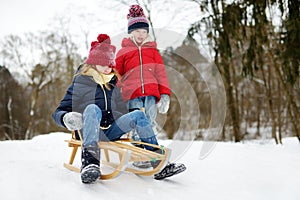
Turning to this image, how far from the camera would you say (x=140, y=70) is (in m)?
2.55

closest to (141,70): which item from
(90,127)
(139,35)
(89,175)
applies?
(139,35)

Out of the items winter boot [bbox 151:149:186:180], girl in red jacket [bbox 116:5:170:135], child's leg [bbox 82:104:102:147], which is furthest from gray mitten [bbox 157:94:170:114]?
child's leg [bbox 82:104:102:147]

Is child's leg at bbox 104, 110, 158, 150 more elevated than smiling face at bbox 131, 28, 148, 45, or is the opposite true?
smiling face at bbox 131, 28, 148, 45

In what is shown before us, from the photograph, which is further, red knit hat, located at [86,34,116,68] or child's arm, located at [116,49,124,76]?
child's arm, located at [116,49,124,76]

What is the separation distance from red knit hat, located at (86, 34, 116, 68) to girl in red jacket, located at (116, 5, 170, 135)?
0.30 metres

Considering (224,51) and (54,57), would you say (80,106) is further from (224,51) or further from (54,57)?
(54,57)

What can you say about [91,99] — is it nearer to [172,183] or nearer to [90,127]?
[90,127]

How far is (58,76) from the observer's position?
51.3 ft

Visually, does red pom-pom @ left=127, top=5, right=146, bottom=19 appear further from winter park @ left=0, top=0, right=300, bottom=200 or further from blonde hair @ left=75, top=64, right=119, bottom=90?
blonde hair @ left=75, top=64, right=119, bottom=90

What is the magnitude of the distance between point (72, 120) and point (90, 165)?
31 centimetres

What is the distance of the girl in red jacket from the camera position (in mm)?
2531

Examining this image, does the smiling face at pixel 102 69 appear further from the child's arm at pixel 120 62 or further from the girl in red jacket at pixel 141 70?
the child's arm at pixel 120 62

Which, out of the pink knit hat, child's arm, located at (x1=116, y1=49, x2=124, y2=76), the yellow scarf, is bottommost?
the yellow scarf

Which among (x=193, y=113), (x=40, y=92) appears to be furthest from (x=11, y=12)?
(x=193, y=113)
